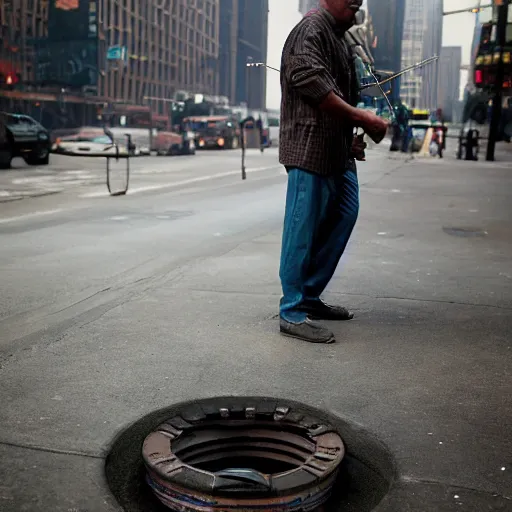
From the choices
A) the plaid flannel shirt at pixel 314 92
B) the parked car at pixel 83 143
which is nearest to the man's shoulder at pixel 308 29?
the plaid flannel shirt at pixel 314 92

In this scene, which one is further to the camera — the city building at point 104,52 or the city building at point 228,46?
the city building at point 228,46

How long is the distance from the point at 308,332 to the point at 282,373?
0.57 meters

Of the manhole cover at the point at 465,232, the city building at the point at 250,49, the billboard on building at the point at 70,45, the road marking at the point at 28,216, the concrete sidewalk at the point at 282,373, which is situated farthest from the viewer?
the city building at the point at 250,49

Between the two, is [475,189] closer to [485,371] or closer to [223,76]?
[485,371]

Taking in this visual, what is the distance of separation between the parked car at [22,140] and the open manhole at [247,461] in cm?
1830

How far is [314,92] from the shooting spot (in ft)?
11.1

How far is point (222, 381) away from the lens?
10.0 feet

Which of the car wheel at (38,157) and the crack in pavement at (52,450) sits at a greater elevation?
the car wheel at (38,157)

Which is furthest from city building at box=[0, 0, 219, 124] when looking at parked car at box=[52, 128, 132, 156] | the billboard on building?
parked car at box=[52, 128, 132, 156]

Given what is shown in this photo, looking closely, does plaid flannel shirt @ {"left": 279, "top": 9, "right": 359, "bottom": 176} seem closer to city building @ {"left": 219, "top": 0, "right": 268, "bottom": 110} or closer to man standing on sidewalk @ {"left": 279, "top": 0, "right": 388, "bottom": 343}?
man standing on sidewalk @ {"left": 279, "top": 0, "right": 388, "bottom": 343}

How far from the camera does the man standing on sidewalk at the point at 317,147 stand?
3.44 meters

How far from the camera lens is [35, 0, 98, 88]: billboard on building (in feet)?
192

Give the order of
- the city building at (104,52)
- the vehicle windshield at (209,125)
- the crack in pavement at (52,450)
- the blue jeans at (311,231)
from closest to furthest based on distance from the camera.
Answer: the crack in pavement at (52,450) < the blue jeans at (311,231) < the vehicle windshield at (209,125) < the city building at (104,52)

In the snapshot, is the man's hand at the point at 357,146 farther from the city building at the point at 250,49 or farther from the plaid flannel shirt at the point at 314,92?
the city building at the point at 250,49
